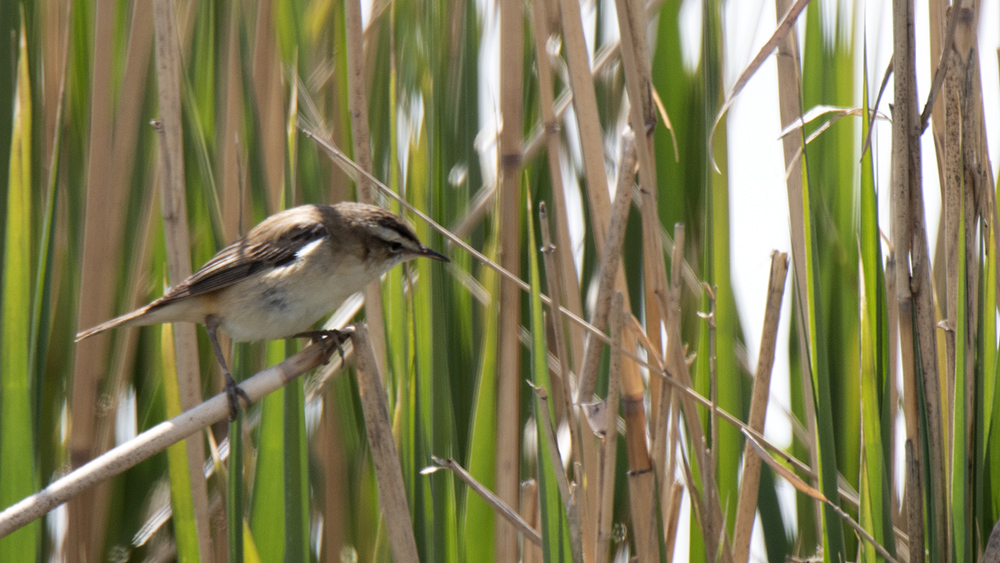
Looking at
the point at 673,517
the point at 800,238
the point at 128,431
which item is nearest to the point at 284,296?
the point at 128,431

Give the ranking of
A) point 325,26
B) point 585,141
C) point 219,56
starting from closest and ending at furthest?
1. point 585,141
2. point 219,56
3. point 325,26

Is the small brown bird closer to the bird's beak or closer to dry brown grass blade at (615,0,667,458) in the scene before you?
the bird's beak

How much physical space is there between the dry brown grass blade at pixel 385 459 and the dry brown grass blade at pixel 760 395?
51 centimetres

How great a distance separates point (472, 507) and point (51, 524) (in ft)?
2.72

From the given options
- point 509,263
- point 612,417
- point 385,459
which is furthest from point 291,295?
point 612,417

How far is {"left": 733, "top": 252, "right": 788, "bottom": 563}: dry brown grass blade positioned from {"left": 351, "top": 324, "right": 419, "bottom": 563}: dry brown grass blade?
51cm

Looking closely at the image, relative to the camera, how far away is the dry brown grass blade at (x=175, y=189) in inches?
59.7

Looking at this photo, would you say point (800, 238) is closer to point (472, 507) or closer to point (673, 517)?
point (673, 517)

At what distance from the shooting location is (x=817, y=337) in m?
1.29

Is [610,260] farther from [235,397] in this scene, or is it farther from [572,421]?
[235,397]

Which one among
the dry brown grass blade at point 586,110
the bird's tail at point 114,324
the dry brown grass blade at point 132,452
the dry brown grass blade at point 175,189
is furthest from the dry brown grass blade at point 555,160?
the bird's tail at point 114,324

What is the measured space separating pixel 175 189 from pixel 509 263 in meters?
0.62

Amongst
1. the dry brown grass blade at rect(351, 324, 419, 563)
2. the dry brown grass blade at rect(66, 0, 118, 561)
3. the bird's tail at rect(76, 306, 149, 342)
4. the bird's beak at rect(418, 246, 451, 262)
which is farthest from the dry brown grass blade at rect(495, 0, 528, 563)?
the dry brown grass blade at rect(66, 0, 118, 561)

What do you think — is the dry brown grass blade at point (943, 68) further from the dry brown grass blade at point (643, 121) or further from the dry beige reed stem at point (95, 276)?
the dry beige reed stem at point (95, 276)
